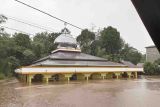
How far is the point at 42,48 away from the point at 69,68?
61.9ft

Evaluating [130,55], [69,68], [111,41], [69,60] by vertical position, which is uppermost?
[111,41]

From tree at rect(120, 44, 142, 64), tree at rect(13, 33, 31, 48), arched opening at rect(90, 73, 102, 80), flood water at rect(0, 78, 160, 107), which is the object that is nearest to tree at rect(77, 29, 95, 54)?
tree at rect(120, 44, 142, 64)

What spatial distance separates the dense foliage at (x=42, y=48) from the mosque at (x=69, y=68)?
18.4ft

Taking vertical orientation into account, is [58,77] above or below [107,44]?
below

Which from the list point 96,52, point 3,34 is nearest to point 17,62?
point 3,34

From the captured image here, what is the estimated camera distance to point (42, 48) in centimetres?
4978

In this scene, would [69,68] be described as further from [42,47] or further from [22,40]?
[22,40]

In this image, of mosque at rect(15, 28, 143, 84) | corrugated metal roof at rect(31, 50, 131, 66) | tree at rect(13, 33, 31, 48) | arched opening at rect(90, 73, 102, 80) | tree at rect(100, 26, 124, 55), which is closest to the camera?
mosque at rect(15, 28, 143, 84)

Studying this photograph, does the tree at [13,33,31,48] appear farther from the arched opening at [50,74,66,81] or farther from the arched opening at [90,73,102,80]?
the arched opening at [90,73,102,80]

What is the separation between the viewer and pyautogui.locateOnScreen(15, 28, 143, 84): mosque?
3036 cm

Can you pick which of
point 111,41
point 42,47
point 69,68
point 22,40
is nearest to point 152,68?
point 111,41

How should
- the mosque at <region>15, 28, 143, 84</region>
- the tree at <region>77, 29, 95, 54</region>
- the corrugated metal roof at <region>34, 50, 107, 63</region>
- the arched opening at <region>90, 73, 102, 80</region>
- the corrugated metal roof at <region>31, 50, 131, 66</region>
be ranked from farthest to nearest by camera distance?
the tree at <region>77, 29, 95, 54</region>, the arched opening at <region>90, 73, 102, 80</region>, the corrugated metal roof at <region>34, 50, 107, 63</region>, the corrugated metal roof at <region>31, 50, 131, 66</region>, the mosque at <region>15, 28, 143, 84</region>

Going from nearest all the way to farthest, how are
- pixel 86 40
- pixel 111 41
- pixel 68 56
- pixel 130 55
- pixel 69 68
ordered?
1. pixel 69 68
2. pixel 68 56
3. pixel 111 41
4. pixel 86 40
5. pixel 130 55

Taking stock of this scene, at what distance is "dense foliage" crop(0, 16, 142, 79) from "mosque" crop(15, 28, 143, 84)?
18.4 ft
